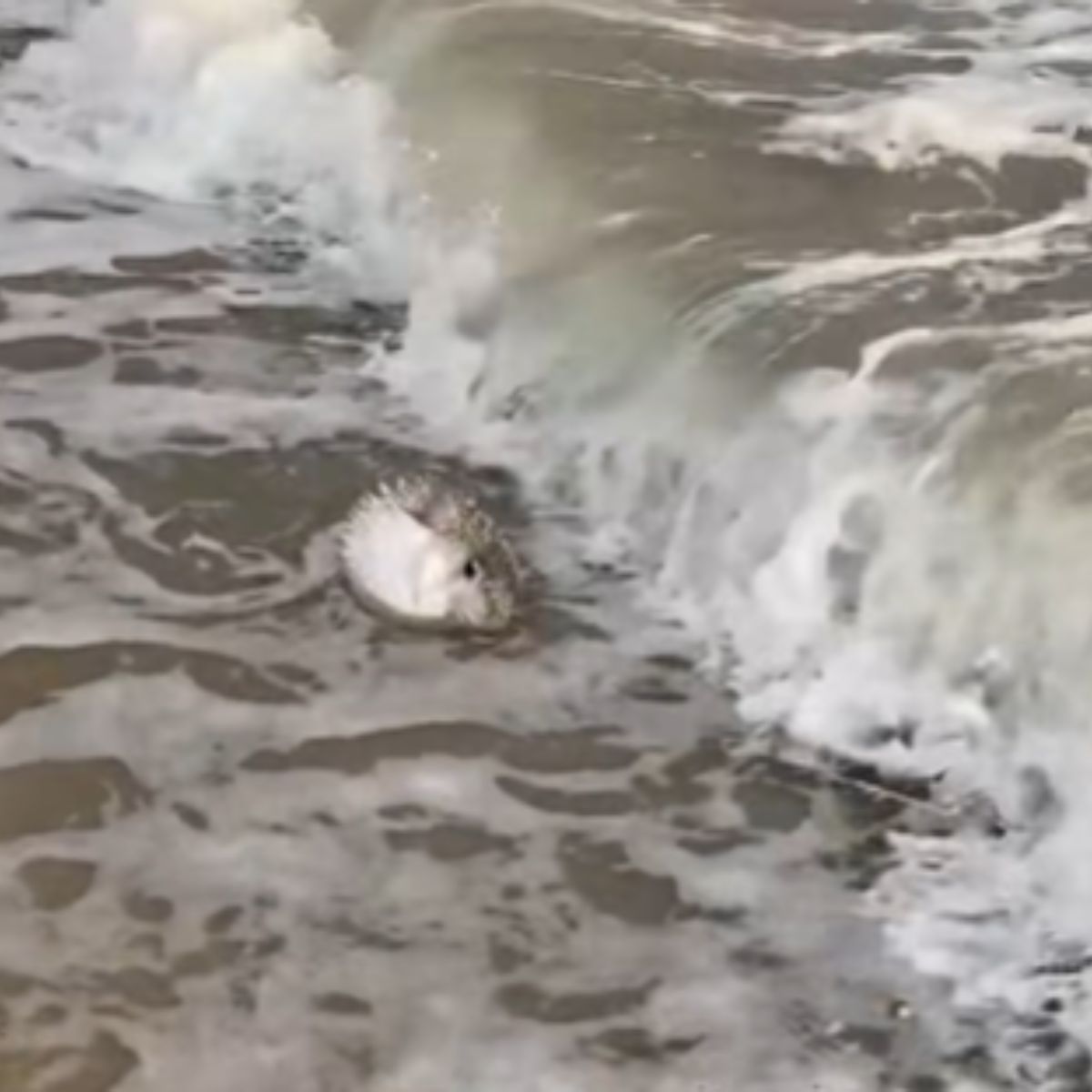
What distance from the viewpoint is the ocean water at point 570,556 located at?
12.7 feet

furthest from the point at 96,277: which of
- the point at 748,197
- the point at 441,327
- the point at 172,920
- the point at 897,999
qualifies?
the point at 897,999

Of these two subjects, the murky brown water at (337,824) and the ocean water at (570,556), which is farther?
the ocean water at (570,556)

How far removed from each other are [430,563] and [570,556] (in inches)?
15.9

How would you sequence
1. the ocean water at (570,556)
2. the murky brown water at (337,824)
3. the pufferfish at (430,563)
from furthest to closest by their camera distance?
the pufferfish at (430,563) → the ocean water at (570,556) → the murky brown water at (337,824)

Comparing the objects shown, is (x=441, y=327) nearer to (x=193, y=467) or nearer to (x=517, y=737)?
(x=193, y=467)

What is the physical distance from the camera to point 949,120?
6258 millimetres

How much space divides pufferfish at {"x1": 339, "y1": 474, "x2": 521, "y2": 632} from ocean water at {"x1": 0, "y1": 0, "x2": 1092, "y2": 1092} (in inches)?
2.4

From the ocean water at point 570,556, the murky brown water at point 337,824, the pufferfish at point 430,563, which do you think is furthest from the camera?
the pufferfish at point 430,563

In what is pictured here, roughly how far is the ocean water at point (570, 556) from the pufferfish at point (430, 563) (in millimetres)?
62

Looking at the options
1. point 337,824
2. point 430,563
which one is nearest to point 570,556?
point 430,563

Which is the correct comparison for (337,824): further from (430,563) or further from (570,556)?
(570,556)

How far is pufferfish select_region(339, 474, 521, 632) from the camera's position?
4750mm

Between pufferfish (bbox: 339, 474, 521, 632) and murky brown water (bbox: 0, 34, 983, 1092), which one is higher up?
pufferfish (bbox: 339, 474, 521, 632)

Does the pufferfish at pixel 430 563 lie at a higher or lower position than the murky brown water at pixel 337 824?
higher
